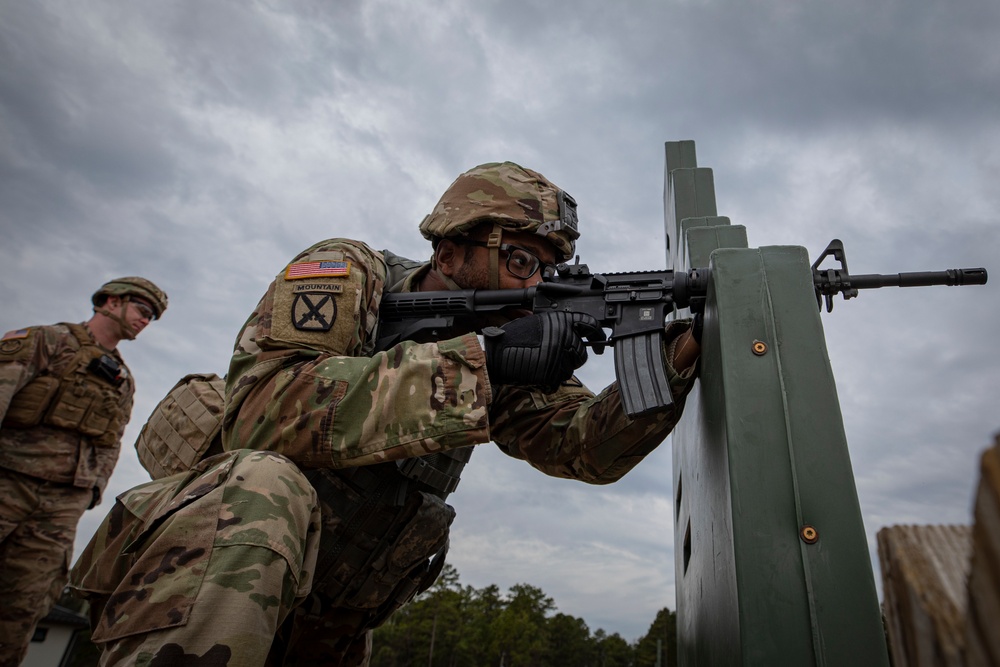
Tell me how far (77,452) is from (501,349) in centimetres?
336

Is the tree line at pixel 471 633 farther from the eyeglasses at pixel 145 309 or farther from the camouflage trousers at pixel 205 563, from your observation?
the camouflage trousers at pixel 205 563

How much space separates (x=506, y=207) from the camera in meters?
2.87

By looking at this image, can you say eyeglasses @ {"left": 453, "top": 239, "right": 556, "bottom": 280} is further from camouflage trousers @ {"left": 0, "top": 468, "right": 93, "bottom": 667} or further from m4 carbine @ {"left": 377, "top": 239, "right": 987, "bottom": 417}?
camouflage trousers @ {"left": 0, "top": 468, "right": 93, "bottom": 667}

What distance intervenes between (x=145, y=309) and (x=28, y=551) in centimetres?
166

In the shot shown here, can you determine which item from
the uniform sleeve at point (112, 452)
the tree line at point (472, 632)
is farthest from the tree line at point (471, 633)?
the uniform sleeve at point (112, 452)

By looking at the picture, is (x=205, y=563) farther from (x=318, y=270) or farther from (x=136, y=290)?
(x=136, y=290)

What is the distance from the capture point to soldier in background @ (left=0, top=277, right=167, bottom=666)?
150 inches

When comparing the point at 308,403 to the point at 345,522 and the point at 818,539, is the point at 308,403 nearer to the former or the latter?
the point at 345,522

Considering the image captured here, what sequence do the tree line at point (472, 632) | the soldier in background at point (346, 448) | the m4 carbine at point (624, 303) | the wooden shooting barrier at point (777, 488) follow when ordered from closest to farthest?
the wooden shooting barrier at point (777, 488) → the soldier in background at point (346, 448) → the m4 carbine at point (624, 303) → the tree line at point (472, 632)

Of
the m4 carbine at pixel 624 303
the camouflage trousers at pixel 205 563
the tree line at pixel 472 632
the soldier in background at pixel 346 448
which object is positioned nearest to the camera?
the camouflage trousers at pixel 205 563

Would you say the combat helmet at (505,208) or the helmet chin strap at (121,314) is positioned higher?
the helmet chin strap at (121,314)

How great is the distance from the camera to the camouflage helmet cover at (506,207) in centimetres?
284

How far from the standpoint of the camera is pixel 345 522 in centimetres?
231

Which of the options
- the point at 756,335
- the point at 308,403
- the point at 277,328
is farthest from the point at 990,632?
the point at 277,328
